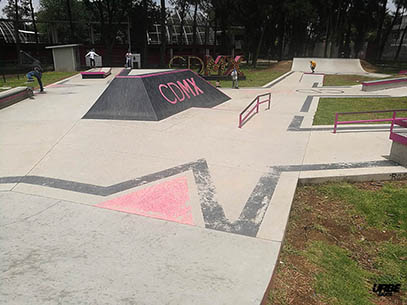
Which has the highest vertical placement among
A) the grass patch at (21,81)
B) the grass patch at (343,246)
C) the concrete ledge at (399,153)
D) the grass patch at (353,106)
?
the concrete ledge at (399,153)

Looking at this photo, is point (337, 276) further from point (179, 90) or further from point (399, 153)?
point (179, 90)

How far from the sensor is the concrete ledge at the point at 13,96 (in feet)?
45.3

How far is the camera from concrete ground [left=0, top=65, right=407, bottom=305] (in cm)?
359

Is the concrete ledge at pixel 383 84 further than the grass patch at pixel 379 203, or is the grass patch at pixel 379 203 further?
the concrete ledge at pixel 383 84

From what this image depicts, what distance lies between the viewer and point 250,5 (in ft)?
122

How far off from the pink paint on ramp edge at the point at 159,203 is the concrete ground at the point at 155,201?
0.11ft

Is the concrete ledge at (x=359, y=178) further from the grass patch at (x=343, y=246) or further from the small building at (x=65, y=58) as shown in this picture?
the small building at (x=65, y=58)

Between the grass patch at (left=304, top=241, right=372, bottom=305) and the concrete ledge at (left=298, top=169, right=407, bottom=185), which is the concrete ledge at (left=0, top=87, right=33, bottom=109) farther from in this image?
the grass patch at (left=304, top=241, right=372, bottom=305)

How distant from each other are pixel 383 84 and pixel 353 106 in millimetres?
8680

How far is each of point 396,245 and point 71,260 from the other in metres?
4.52

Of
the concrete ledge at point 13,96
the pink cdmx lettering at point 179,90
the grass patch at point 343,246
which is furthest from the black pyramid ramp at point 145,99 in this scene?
the grass patch at point 343,246

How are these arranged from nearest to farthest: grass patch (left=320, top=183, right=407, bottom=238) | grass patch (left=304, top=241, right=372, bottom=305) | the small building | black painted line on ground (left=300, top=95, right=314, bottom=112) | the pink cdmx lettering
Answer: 1. grass patch (left=304, top=241, right=372, bottom=305)
2. grass patch (left=320, top=183, right=407, bottom=238)
3. the pink cdmx lettering
4. black painted line on ground (left=300, top=95, right=314, bottom=112)
5. the small building

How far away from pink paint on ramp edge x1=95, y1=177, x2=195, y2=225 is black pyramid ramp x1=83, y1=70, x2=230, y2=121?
5894 millimetres

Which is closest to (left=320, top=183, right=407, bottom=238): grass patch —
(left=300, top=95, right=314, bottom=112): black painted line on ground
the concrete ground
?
the concrete ground
